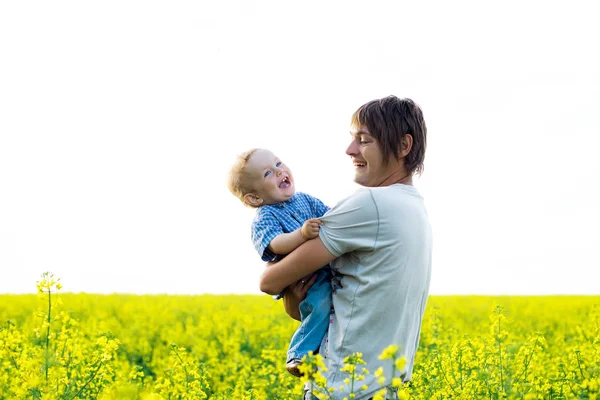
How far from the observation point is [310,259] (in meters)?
3.07

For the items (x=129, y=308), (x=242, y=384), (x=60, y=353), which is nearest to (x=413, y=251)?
(x=60, y=353)

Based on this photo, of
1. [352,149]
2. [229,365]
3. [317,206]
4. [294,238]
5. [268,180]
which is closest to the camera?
[294,238]

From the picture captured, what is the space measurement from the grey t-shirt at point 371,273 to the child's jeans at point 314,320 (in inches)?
1.9

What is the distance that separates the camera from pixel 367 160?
332 centimetres

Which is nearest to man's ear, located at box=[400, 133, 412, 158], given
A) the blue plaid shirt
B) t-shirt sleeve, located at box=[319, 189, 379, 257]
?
t-shirt sleeve, located at box=[319, 189, 379, 257]

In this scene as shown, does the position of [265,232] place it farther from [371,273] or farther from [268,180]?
[371,273]

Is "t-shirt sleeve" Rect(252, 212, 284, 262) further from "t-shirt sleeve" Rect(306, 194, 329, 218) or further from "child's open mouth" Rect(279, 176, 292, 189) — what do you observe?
"t-shirt sleeve" Rect(306, 194, 329, 218)

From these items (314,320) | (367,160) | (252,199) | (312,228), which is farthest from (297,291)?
(252,199)

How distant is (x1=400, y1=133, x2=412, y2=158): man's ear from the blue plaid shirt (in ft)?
2.17

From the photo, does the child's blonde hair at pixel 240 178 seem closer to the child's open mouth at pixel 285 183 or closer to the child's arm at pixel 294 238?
the child's open mouth at pixel 285 183

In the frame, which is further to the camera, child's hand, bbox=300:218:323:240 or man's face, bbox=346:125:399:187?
man's face, bbox=346:125:399:187

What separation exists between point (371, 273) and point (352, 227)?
8.8 inches

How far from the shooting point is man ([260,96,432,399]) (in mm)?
3076

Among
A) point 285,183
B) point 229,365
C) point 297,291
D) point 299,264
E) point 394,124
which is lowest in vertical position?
point 229,365
